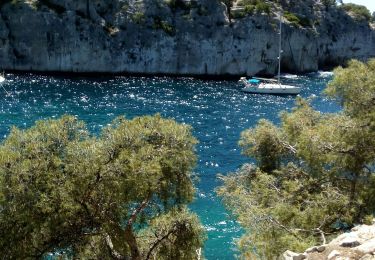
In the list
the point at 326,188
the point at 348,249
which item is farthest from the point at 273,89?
the point at 348,249

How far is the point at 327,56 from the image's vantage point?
4195 inches

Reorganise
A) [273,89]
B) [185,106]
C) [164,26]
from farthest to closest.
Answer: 1. [164,26]
2. [273,89]
3. [185,106]

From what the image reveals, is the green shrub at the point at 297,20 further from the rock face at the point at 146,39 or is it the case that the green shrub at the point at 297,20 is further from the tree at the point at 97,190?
the tree at the point at 97,190

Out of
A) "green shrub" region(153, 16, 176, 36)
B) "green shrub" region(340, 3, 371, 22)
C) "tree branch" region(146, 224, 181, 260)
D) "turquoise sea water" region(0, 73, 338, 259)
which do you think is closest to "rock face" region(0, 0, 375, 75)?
"green shrub" region(153, 16, 176, 36)

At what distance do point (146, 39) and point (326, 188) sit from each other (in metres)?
75.6

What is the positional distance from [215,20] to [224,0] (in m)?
7.29

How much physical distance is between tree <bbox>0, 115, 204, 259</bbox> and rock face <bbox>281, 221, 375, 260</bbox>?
4.61 meters

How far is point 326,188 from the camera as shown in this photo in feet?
49.4

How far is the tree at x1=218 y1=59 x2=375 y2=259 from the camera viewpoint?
1351 centimetres

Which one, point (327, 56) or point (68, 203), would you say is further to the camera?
point (327, 56)

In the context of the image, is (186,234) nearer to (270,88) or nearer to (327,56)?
(270,88)

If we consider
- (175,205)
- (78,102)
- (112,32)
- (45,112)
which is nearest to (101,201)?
(175,205)

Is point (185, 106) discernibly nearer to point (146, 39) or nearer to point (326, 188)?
point (146, 39)

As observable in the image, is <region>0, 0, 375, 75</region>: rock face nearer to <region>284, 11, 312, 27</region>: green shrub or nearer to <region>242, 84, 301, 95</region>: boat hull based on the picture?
<region>284, 11, 312, 27</region>: green shrub
